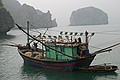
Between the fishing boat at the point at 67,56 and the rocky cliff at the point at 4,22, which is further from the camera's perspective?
the rocky cliff at the point at 4,22

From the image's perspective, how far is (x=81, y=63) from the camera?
34625mm

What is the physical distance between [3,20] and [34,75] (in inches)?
3451

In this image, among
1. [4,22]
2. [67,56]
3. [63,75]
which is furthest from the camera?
[4,22]

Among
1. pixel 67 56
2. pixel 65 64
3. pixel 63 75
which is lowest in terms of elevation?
pixel 63 75

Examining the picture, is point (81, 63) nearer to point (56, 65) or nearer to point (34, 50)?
point (56, 65)

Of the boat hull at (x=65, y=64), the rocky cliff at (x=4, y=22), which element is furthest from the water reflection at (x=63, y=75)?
the rocky cliff at (x=4, y=22)

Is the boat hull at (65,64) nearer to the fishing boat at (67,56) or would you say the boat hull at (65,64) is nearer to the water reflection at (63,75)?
the fishing boat at (67,56)

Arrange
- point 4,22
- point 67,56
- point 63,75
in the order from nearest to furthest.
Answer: point 63,75 < point 67,56 < point 4,22

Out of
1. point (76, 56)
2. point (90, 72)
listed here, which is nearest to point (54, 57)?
point (76, 56)

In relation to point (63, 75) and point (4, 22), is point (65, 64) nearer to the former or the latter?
point (63, 75)

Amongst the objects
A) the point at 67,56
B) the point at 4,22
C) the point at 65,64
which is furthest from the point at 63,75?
the point at 4,22

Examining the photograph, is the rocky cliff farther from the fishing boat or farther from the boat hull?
the fishing boat

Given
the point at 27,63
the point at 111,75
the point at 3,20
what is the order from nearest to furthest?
the point at 111,75
the point at 27,63
the point at 3,20

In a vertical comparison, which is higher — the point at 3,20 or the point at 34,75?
the point at 3,20
